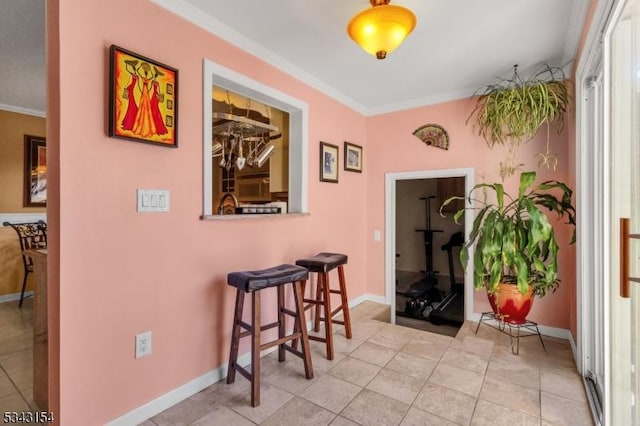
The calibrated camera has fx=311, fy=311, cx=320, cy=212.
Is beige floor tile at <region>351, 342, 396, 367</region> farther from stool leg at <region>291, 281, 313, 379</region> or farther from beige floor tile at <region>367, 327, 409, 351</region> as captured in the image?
stool leg at <region>291, 281, 313, 379</region>

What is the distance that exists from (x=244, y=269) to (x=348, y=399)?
1087 millimetres

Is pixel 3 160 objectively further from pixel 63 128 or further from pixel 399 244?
pixel 399 244

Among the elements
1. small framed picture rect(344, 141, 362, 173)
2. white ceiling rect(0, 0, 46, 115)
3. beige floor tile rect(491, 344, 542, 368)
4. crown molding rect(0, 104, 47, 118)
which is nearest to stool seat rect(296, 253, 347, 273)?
small framed picture rect(344, 141, 362, 173)

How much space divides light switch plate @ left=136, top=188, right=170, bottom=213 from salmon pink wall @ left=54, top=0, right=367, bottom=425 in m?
0.03

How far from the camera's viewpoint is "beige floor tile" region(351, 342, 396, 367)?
2.34m

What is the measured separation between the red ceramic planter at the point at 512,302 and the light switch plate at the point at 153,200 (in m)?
2.52

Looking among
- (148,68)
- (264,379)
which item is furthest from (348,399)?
(148,68)

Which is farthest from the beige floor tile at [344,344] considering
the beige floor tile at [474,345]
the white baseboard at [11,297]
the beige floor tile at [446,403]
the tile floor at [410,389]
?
the white baseboard at [11,297]

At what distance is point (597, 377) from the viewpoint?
194 centimetres

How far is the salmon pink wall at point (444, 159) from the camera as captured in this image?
2754mm

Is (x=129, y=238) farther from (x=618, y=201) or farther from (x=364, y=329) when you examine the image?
(x=618, y=201)

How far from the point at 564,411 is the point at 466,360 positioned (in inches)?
25.5

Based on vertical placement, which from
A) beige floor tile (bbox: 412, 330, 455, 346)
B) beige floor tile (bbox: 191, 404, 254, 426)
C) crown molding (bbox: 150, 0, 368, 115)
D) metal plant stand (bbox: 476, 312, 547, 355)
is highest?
crown molding (bbox: 150, 0, 368, 115)

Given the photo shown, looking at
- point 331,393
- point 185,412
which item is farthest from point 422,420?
point 185,412
